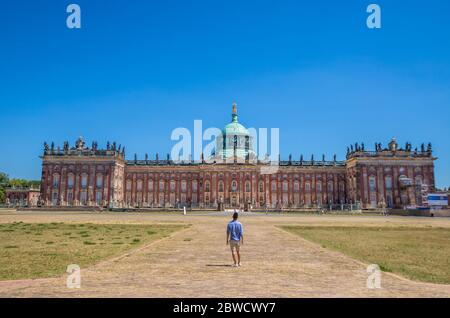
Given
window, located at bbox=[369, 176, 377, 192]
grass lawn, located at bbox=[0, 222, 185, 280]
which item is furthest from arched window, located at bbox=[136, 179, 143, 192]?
grass lawn, located at bbox=[0, 222, 185, 280]

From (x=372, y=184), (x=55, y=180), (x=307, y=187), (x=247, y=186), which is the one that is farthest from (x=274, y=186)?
(x=55, y=180)

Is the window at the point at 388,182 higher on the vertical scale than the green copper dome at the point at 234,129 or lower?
lower

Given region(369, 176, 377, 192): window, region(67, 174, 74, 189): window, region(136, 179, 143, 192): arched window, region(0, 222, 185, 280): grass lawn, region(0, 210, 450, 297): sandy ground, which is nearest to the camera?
region(0, 210, 450, 297): sandy ground

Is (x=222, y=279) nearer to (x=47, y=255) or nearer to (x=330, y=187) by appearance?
(x=47, y=255)

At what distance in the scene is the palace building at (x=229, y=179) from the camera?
91375 mm

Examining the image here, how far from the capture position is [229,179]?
99.8m

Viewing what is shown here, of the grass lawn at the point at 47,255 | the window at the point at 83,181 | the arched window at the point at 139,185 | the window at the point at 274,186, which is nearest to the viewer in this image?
the grass lawn at the point at 47,255

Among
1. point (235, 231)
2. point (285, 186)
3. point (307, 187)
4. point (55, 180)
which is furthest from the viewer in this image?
point (285, 186)

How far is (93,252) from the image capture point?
1546 centimetres

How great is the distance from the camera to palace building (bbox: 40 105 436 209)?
9138cm

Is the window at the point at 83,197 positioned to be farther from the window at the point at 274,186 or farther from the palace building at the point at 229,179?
the window at the point at 274,186

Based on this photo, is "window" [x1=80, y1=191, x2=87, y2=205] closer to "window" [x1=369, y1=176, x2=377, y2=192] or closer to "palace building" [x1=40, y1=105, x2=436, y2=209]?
"palace building" [x1=40, y1=105, x2=436, y2=209]

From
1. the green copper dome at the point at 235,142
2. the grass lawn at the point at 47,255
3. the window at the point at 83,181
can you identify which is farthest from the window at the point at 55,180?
the grass lawn at the point at 47,255
